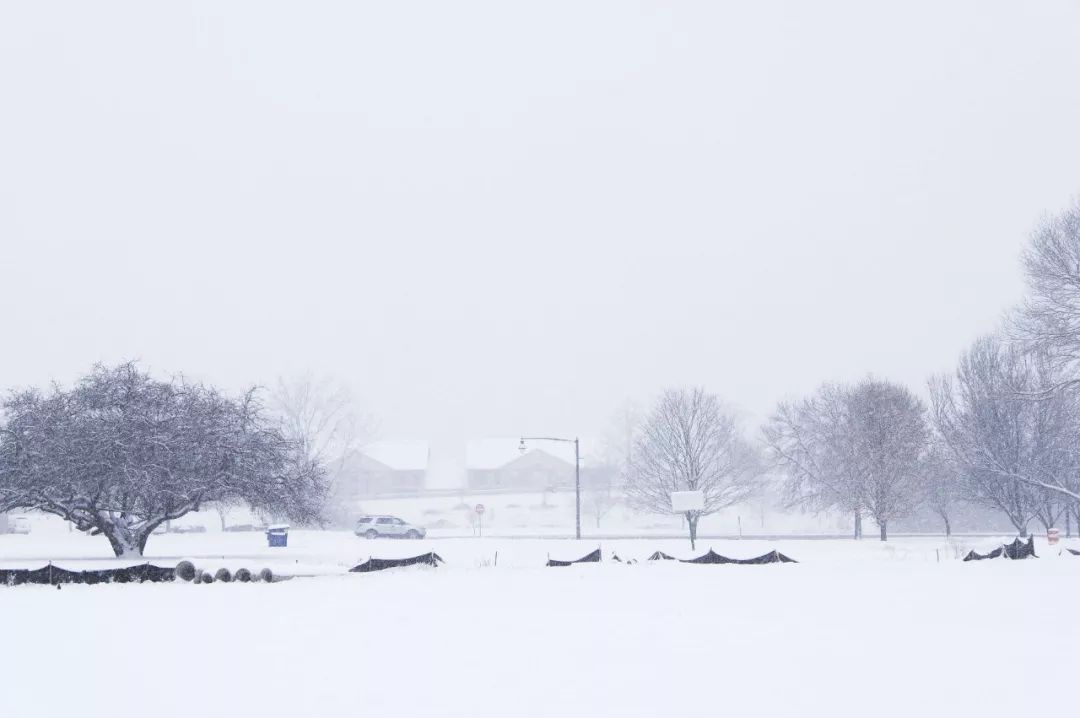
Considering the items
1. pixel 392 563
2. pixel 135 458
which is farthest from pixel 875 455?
pixel 135 458

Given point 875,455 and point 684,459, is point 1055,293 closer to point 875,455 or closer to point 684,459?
point 875,455

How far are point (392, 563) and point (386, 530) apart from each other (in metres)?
24.6

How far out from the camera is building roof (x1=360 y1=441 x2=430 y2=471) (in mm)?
107375

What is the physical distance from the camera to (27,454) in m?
32.2

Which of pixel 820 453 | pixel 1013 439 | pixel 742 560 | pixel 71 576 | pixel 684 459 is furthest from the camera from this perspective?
pixel 820 453

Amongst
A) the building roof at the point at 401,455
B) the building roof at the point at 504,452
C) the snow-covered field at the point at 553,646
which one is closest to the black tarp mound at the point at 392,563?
the snow-covered field at the point at 553,646

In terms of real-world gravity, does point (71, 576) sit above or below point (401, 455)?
below

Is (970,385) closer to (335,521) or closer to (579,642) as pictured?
(579,642)

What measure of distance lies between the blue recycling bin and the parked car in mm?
10955

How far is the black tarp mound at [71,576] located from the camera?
24016mm

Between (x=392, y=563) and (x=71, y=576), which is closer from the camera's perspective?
(x=71, y=576)

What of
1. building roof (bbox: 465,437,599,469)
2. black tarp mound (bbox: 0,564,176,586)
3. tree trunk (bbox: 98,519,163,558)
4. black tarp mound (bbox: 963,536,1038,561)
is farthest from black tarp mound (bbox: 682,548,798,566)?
building roof (bbox: 465,437,599,469)

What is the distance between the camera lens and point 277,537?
43125mm

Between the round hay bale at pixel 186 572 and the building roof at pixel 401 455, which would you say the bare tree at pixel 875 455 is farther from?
the building roof at pixel 401 455
